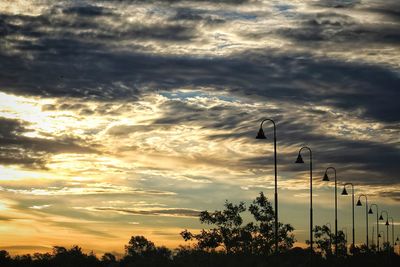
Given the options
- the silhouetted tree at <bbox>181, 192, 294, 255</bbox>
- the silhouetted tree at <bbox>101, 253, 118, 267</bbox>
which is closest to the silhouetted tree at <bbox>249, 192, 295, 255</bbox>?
the silhouetted tree at <bbox>181, 192, 294, 255</bbox>

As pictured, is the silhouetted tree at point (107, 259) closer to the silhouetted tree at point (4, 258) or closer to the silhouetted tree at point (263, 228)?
the silhouetted tree at point (4, 258)

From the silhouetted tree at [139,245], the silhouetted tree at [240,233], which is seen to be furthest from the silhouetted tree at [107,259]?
the silhouetted tree at [240,233]

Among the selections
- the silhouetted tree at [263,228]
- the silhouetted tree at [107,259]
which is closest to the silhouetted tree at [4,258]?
the silhouetted tree at [107,259]

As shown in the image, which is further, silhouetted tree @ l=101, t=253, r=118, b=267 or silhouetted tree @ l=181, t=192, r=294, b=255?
silhouetted tree @ l=101, t=253, r=118, b=267

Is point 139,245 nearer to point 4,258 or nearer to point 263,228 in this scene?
point 4,258

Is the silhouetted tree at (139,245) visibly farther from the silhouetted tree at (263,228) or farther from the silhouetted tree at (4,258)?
the silhouetted tree at (263,228)

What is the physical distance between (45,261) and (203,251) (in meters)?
72.8

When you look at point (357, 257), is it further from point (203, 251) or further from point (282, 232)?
point (203, 251)

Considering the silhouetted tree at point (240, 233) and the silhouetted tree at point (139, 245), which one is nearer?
the silhouetted tree at point (240, 233)

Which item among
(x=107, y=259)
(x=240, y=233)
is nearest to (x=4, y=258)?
(x=107, y=259)

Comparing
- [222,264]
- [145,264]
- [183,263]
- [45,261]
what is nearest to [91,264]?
[45,261]

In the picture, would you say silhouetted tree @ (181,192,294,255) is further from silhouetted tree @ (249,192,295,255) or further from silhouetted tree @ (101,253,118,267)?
silhouetted tree @ (101,253,118,267)

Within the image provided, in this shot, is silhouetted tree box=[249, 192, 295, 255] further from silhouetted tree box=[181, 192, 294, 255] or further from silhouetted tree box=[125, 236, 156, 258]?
silhouetted tree box=[125, 236, 156, 258]

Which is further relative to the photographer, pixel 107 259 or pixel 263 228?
pixel 107 259
